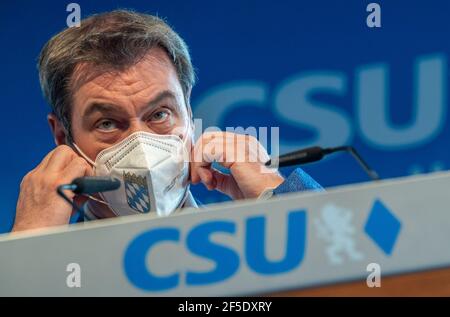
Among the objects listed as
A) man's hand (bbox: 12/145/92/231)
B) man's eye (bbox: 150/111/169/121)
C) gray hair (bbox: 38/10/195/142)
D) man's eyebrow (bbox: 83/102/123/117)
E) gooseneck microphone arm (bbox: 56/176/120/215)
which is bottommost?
gooseneck microphone arm (bbox: 56/176/120/215)

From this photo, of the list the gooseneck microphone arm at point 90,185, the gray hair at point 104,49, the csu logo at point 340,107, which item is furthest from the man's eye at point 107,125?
the gooseneck microphone arm at point 90,185

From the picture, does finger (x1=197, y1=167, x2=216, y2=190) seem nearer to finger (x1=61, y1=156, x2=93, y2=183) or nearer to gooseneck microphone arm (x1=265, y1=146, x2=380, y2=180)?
finger (x1=61, y1=156, x2=93, y2=183)

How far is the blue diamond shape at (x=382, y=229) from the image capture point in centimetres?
76

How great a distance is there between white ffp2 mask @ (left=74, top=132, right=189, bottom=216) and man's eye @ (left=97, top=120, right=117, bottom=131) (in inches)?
3.1

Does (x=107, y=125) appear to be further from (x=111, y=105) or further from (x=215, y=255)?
(x=215, y=255)

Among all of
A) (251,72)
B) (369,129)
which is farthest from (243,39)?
(369,129)

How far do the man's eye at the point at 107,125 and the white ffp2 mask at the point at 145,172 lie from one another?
0.08m

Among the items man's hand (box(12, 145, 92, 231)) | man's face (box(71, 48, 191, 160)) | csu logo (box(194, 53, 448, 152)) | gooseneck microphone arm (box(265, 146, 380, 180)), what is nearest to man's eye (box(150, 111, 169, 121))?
man's face (box(71, 48, 191, 160))

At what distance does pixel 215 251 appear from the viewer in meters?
0.78

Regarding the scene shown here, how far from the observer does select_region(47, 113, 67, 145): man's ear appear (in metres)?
1.79

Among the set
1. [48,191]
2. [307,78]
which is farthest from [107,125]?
[307,78]

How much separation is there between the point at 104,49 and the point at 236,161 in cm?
39
